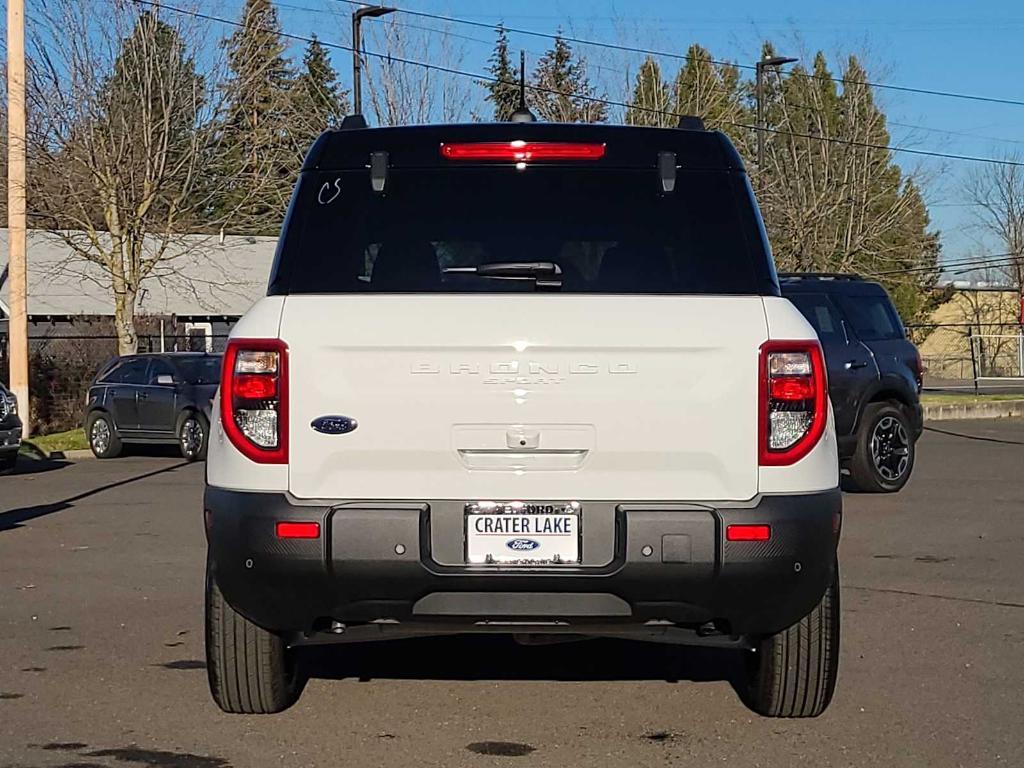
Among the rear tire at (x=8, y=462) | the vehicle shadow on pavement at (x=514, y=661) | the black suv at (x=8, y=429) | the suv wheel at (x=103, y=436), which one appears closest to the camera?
the vehicle shadow on pavement at (x=514, y=661)

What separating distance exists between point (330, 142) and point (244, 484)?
49.4 inches

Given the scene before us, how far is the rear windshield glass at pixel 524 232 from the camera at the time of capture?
5.14 metres

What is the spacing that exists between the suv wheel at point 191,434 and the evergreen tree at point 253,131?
277 inches

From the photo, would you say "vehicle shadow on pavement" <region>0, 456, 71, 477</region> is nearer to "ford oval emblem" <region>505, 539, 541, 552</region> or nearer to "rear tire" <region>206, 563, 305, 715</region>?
"rear tire" <region>206, 563, 305, 715</region>

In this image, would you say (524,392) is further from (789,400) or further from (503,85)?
(503,85)

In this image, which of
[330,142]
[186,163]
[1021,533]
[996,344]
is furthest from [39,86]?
[996,344]

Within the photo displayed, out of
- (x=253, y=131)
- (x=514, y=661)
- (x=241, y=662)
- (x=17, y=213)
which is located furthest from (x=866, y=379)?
(x=253, y=131)

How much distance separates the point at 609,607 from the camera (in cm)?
498

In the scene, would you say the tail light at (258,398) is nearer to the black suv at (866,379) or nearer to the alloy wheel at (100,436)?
the black suv at (866,379)

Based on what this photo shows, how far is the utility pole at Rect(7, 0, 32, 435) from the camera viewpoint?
2309cm

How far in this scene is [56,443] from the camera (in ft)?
76.2

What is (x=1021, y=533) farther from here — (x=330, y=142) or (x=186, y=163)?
(x=186, y=163)

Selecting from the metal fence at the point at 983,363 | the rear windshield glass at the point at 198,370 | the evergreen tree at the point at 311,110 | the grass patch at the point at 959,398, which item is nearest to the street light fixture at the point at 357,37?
the evergreen tree at the point at 311,110

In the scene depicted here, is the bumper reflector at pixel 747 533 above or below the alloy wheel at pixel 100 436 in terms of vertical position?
above
